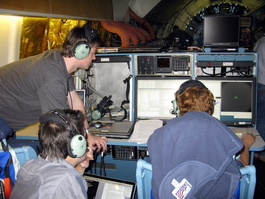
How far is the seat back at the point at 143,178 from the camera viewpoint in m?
1.23

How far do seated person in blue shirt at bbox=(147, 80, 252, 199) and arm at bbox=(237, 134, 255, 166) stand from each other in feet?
2.00

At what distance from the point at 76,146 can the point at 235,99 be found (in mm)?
1628

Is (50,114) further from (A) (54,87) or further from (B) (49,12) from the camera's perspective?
(B) (49,12)

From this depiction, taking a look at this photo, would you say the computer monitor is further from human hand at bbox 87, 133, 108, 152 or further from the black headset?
the black headset

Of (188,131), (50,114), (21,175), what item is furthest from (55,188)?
(188,131)

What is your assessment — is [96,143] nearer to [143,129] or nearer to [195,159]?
[143,129]

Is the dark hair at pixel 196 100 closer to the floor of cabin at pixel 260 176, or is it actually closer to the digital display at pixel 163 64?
the digital display at pixel 163 64

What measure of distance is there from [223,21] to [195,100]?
4.08 ft

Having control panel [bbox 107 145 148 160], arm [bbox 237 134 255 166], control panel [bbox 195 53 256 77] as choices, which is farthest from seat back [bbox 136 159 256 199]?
control panel [bbox 195 53 256 77]

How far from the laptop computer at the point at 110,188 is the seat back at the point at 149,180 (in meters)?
0.40

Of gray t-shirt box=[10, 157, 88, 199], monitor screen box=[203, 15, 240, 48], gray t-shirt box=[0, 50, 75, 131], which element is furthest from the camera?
monitor screen box=[203, 15, 240, 48]

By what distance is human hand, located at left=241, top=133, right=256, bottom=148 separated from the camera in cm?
169

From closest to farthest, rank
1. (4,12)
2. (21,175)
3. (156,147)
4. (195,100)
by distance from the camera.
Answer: (21,175) < (156,147) < (195,100) < (4,12)

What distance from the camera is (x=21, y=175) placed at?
96cm
